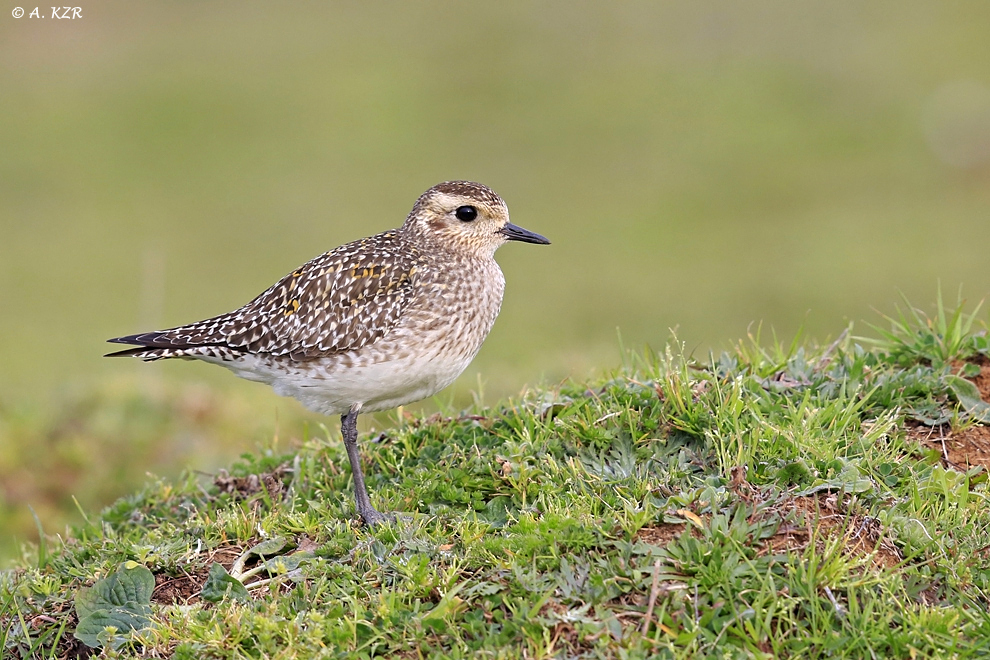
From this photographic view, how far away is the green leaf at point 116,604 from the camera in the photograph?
539 cm

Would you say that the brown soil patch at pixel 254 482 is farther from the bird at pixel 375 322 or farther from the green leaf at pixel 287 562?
the green leaf at pixel 287 562

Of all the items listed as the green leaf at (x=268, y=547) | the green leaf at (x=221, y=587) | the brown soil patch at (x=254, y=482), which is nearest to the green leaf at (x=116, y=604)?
the green leaf at (x=221, y=587)

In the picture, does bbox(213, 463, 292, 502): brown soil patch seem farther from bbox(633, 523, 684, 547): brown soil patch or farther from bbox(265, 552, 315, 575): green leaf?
bbox(633, 523, 684, 547): brown soil patch

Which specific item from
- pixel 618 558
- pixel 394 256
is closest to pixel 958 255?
pixel 394 256

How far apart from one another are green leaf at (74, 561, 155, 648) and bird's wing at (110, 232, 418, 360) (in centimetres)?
165

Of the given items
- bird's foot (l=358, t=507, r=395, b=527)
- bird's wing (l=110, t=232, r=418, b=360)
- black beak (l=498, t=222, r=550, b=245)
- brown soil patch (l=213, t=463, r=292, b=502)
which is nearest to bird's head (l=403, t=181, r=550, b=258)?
black beak (l=498, t=222, r=550, b=245)

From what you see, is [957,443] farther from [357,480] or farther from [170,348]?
[170,348]

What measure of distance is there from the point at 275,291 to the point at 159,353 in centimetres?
83

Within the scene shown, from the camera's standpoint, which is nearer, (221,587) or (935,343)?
(221,587)

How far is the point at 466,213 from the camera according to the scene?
7.14 meters

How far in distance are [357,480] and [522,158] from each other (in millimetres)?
20357

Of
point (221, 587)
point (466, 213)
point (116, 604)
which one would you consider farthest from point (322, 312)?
point (116, 604)

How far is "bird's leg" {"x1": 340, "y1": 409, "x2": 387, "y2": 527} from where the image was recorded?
5.94 meters

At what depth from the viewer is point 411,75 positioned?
1155 inches
